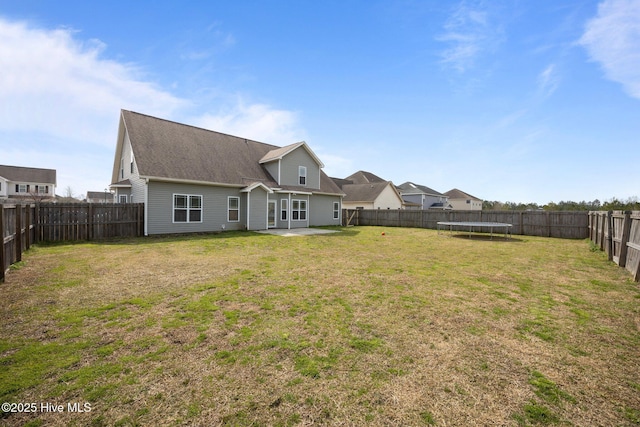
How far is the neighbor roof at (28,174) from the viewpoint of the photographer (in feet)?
137

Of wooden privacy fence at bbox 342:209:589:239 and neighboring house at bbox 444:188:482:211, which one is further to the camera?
neighboring house at bbox 444:188:482:211

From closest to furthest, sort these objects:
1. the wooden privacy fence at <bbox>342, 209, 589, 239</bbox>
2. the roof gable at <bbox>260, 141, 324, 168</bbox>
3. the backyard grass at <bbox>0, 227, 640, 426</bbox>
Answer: the backyard grass at <bbox>0, 227, 640, 426</bbox>
the wooden privacy fence at <bbox>342, 209, 589, 239</bbox>
the roof gable at <bbox>260, 141, 324, 168</bbox>

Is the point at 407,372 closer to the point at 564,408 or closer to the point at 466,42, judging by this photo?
the point at 564,408

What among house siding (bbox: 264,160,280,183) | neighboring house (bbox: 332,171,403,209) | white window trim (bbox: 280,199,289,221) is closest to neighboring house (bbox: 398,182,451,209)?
neighboring house (bbox: 332,171,403,209)

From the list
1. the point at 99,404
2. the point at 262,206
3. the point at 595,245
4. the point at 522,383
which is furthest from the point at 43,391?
the point at 595,245

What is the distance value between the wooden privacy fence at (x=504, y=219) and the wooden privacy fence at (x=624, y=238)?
724 cm

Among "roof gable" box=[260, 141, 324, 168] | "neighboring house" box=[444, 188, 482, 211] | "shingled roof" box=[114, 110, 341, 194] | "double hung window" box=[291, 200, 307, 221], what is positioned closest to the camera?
"shingled roof" box=[114, 110, 341, 194]

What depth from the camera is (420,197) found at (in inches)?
1873

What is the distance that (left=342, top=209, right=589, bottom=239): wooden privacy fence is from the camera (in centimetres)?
1617

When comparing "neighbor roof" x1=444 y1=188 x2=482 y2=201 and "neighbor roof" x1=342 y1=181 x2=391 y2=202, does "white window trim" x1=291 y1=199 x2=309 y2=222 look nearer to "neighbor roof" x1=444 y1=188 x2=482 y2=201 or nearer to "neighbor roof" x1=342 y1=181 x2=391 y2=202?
"neighbor roof" x1=342 y1=181 x2=391 y2=202

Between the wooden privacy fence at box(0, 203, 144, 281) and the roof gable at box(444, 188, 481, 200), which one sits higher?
the roof gable at box(444, 188, 481, 200)

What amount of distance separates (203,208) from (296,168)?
784cm

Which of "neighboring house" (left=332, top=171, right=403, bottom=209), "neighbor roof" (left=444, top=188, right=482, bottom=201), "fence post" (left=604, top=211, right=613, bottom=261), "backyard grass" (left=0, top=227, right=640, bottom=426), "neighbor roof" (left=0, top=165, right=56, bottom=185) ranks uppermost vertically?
"neighbor roof" (left=0, top=165, right=56, bottom=185)

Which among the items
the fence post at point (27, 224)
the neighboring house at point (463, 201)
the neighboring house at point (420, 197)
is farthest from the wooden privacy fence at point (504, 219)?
the neighboring house at point (463, 201)
